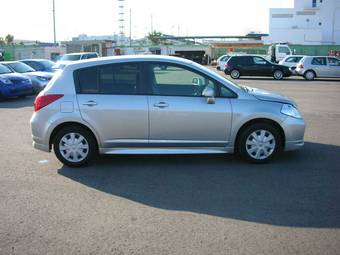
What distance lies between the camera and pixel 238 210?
16.3 feet

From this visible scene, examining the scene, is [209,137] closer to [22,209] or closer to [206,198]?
[206,198]

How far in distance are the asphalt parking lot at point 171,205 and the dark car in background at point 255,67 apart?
22.3 m

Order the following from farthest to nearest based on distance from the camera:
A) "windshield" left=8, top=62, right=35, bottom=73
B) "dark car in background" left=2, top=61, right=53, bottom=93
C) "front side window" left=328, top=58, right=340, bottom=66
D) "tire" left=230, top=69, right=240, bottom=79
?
"tire" left=230, top=69, right=240, bottom=79
"front side window" left=328, top=58, right=340, bottom=66
"windshield" left=8, top=62, right=35, bottom=73
"dark car in background" left=2, top=61, right=53, bottom=93

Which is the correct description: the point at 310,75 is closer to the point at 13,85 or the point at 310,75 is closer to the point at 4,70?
the point at 4,70

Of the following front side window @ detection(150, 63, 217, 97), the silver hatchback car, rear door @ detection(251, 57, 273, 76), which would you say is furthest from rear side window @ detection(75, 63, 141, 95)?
rear door @ detection(251, 57, 273, 76)

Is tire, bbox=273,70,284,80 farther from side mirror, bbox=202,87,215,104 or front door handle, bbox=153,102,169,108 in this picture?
front door handle, bbox=153,102,169,108

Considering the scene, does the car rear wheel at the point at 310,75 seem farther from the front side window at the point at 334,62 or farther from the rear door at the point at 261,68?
the rear door at the point at 261,68

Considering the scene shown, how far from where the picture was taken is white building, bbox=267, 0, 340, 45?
269 ft

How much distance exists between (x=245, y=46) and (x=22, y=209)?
55.5m

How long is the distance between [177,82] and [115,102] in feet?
3.31

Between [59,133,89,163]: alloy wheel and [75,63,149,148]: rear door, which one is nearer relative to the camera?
[75,63,149,148]: rear door

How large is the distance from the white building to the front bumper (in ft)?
258

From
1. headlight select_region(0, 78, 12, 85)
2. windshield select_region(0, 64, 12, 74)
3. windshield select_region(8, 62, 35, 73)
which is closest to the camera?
headlight select_region(0, 78, 12, 85)

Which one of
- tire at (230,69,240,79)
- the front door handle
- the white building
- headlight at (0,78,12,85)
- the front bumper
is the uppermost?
the white building
